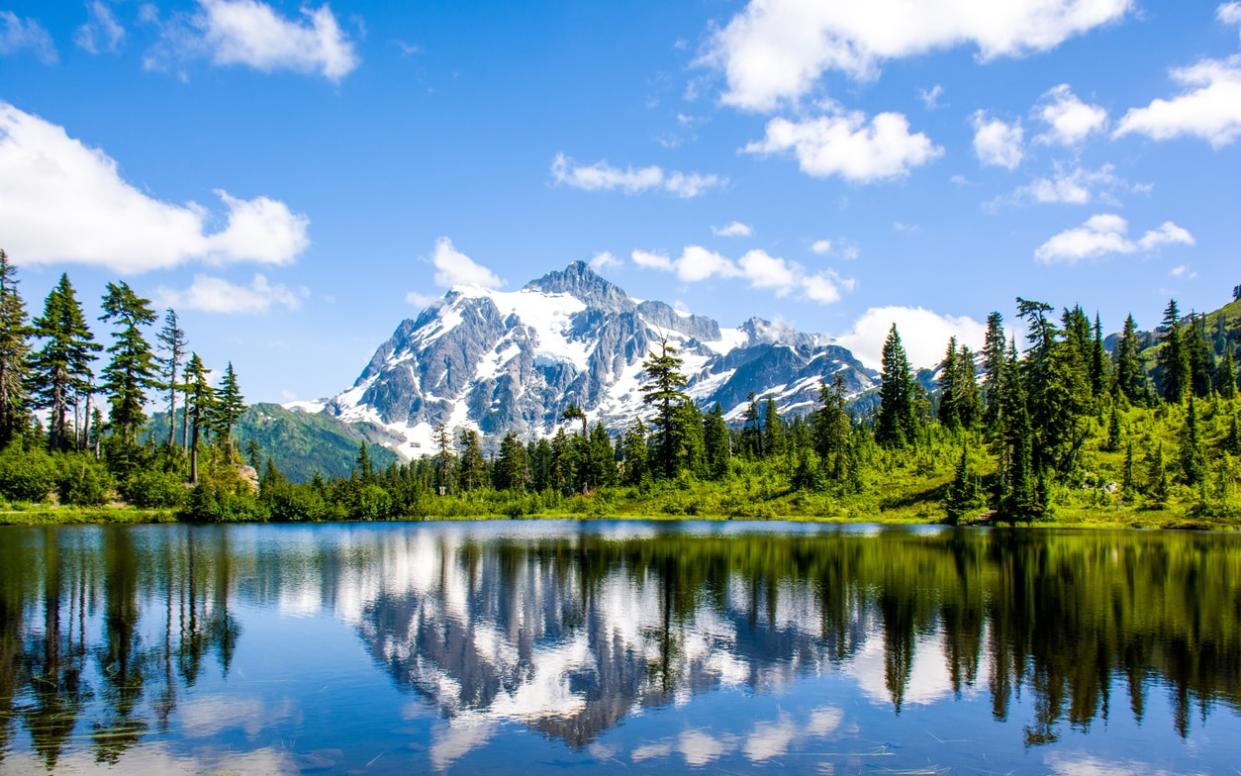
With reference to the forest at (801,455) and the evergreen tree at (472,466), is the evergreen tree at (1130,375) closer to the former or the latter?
the forest at (801,455)

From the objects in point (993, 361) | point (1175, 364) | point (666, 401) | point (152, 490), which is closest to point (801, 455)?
point (666, 401)

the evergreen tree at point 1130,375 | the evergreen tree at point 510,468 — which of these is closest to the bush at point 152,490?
the evergreen tree at point 510,468

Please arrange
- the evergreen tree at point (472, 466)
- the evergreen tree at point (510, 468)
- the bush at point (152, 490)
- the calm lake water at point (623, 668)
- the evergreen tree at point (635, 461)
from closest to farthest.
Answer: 1. the calm lake water at point (623, 668)
2. the bush at point (152, 490)
3. the evergreen tree at point (635, 461)
4. the evergreen tree at point (510, 468)
5. the evergreen tree at point (472, 466)

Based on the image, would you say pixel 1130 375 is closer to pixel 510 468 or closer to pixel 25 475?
pixel 510 468

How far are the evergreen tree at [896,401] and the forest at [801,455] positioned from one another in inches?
13.3

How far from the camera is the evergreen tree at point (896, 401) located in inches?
4651

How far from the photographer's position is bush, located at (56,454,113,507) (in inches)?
3162

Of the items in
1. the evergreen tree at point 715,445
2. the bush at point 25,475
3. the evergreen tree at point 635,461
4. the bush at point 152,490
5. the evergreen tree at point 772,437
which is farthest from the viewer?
the evergreen tree at point 772,437

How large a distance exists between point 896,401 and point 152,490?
104108mm

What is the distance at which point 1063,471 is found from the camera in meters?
88.8

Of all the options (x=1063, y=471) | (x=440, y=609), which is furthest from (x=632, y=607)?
(x=1063, y=471)

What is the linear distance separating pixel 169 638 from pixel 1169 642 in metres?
34.1

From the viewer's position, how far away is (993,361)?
401ft

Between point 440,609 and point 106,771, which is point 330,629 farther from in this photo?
point 106,771
